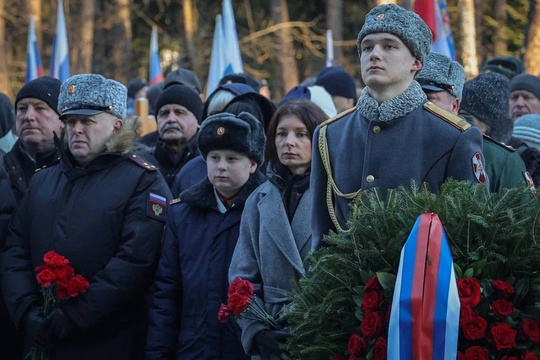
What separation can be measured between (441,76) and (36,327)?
249cm

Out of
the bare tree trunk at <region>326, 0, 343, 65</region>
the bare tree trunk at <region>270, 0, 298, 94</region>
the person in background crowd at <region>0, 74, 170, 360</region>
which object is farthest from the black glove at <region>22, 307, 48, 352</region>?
the bare tree trunk at <region>326, 0, 343, 65</region>

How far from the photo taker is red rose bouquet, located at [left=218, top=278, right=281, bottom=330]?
485 centimetres

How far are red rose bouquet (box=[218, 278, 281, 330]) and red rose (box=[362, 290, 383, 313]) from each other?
1.28m

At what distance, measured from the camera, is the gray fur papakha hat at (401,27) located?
13.7 feet

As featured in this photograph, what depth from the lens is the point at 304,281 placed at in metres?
3.96

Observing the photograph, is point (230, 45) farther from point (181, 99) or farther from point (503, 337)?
point (503, 337)

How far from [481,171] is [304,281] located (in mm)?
827

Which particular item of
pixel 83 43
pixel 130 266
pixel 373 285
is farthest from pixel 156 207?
pixel 83 43

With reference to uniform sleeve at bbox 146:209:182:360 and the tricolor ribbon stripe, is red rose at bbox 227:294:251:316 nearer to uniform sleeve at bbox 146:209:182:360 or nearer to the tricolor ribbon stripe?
uniform sleeve at bbox 146:209:182:360

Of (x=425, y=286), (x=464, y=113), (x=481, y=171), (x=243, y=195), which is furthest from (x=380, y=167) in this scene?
(x=464, y=113)

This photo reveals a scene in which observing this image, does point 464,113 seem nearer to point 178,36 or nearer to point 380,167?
point 380,167

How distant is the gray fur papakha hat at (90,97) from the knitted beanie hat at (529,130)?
270cm

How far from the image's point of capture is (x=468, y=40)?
1884cm

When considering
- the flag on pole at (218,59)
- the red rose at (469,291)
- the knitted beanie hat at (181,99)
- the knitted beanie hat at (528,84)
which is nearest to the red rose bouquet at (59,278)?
the knitted beanie hat at (181,99)
